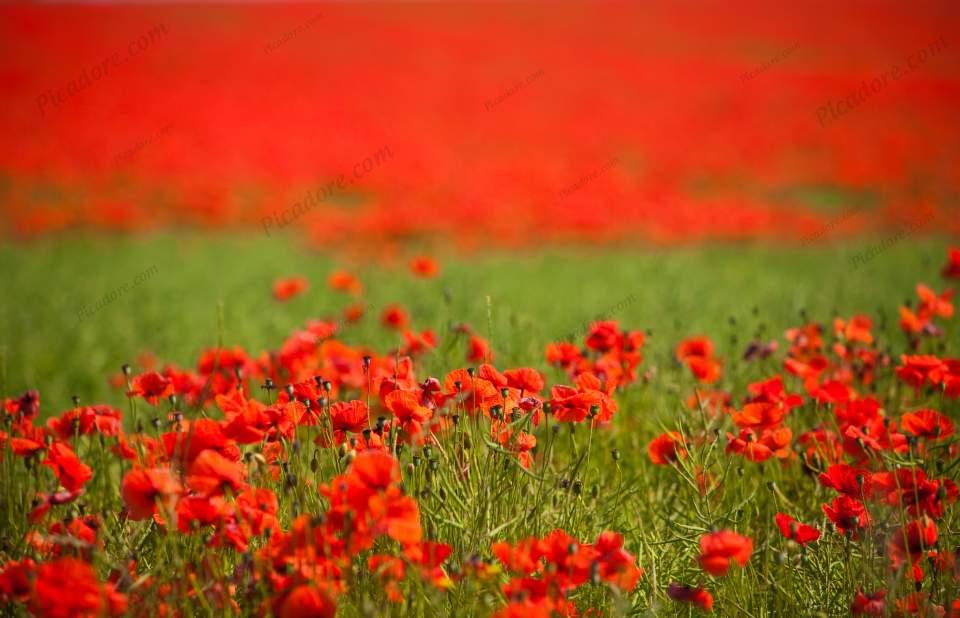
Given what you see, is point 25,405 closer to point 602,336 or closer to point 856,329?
point 602,336

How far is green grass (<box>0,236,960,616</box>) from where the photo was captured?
1.66 m

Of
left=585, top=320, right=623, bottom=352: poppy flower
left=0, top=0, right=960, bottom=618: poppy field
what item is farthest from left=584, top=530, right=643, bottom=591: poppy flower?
left=585, top=320, right=623, bottom=352: poppy flower

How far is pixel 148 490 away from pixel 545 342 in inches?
91.1

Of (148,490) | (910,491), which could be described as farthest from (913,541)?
(148,490)

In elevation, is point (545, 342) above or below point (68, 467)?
below

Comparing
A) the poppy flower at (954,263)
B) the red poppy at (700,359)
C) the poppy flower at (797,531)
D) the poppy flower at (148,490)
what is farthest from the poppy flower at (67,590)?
the poppy flower at (954,263)

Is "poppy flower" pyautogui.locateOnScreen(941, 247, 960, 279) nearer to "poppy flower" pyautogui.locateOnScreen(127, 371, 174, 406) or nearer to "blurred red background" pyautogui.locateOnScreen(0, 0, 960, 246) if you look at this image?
"poppy flower" pyautogui.locateOnScreen(127, 371, 174, 406)

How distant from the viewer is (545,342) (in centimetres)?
356

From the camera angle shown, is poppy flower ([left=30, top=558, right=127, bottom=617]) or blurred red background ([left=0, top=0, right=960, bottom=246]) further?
blurred red background ([left=0, top=0, right=960, bottom=246])

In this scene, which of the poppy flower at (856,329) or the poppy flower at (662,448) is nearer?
the poppy flower at (662,448)

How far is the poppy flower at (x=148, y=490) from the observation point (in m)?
1.37

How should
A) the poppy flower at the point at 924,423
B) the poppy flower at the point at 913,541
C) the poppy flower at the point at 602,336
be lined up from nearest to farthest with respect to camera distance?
the poppy flower at the point at 913,541 < the poppy flower at the point at 924,423 < the poppy flower at the point at 602,336

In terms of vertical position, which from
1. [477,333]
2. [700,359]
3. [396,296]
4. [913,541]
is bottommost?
[396,296]

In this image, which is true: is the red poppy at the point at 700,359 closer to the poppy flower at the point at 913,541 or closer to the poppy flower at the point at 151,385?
the poppy flower at the point at 913,541
